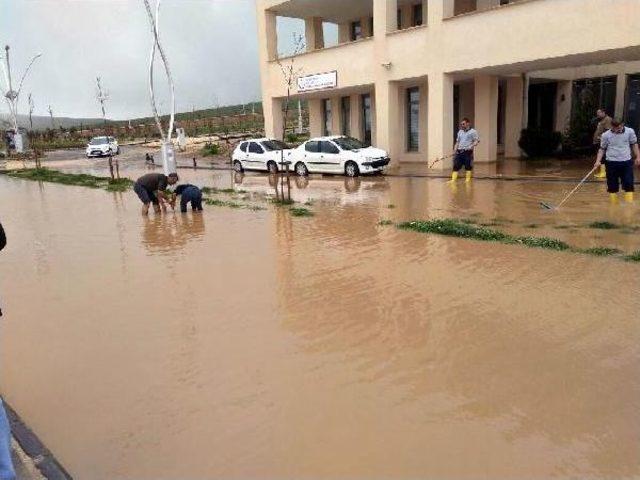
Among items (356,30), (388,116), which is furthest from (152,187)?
(356,30)

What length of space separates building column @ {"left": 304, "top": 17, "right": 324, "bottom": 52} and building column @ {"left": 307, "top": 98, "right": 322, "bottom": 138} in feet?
8.78

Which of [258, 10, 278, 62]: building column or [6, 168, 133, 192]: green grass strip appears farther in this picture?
[258, 10, 278, 62]: building column

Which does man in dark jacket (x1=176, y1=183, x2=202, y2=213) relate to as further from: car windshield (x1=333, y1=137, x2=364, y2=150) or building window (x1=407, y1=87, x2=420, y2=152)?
building window (x1=407, y1=87, x2=420, y2=152)

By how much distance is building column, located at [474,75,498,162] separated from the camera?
805 inches

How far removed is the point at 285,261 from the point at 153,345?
3.10 metres

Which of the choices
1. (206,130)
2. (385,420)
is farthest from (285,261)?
(206,130)

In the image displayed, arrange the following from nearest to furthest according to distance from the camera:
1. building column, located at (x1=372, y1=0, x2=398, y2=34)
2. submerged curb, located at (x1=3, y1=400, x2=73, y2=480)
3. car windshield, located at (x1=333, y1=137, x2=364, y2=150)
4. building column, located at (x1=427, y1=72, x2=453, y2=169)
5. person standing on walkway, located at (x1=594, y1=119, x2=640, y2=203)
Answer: submerged curb, located at (x1=3, y1=400, x2=73, y2=480), person standing on walkway, located at (x1=594, y1=119, x2=640, y2=203), building column, located at (x1=427, y1=72, x2=453, y2=169), car windshield, located at (x1=333, y1=137, x2=364, y2=150), building column, located at (x1=372, y1=0, x2=398, y2=34)

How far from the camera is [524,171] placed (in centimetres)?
1758

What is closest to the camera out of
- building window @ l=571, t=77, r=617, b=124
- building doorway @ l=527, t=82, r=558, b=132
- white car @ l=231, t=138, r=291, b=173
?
building window @ l=571, t=77, r=617, b=124

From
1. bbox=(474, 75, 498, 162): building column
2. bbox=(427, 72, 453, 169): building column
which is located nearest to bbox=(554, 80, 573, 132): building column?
bbox=(474, 75, 498, 162): building column

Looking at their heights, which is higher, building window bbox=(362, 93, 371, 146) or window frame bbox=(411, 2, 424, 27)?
window frame bbox=(411, 2, 424, 27)

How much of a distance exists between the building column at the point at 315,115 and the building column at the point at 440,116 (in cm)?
938

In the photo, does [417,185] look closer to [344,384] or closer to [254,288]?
[254,288]

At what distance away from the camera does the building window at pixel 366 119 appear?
2578cm
